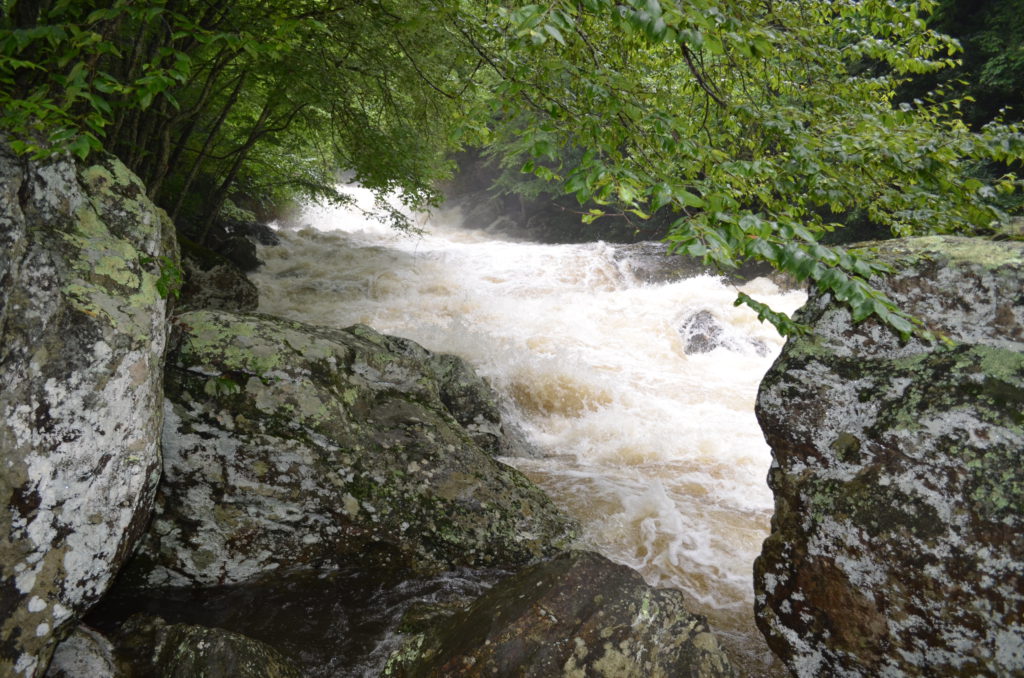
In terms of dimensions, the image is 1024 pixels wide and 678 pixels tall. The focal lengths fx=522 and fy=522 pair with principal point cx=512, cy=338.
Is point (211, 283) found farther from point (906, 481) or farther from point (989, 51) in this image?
point (989, 51)

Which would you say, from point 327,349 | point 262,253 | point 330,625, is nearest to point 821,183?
point 327,349

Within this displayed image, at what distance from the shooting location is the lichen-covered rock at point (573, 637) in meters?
2.20

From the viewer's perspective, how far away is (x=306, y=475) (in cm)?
336

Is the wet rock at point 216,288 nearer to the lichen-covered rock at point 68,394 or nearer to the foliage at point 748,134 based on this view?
the lichen-covered rock at point 68,394

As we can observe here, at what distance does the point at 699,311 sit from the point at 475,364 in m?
5.58

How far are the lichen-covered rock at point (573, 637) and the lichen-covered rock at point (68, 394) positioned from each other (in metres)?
1.52

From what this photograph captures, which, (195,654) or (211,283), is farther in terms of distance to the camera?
(211,283)

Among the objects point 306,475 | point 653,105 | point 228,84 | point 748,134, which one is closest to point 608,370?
point 748,134

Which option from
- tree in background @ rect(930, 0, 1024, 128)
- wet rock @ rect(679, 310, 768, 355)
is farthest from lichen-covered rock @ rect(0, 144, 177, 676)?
tree in background @ rect(930, 0, 1024, 128)

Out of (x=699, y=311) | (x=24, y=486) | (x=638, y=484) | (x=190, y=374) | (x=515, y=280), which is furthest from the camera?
(x=515, y=280)

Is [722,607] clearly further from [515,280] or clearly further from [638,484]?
[515,280]

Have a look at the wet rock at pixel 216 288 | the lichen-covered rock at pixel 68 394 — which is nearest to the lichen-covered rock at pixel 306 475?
the lichen-covered rock at pixel 68 394

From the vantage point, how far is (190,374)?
3.37 m

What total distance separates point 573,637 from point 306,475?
6.48 ft
